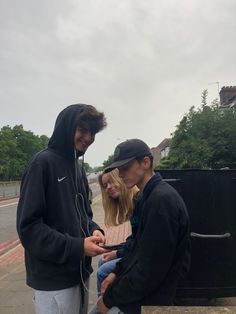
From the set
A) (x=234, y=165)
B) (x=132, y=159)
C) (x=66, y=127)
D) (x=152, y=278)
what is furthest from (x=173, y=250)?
(x=234, y=165)

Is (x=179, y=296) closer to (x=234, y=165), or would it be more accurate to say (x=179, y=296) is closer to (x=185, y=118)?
(x=234, y=165)

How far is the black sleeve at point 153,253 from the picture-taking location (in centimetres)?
208

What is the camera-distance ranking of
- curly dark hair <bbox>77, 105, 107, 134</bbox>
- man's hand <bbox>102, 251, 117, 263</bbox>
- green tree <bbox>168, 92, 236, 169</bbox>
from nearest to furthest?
curly dark hair <bbox>77, 105, 107, 134</bbox> < man's hand <bbox>102, 251, 117, 263</bbox> < green tree <bbox>168, 92, 236, 169</bbox>

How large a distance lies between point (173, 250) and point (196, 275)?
7.03 feet

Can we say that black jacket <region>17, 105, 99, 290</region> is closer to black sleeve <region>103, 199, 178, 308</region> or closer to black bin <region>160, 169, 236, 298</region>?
black sleeve <region>103, 199, 178, 308</region>

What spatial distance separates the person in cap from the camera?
2084mm

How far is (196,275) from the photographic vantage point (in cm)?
407

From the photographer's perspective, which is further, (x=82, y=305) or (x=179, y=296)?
(x=179, y=296)

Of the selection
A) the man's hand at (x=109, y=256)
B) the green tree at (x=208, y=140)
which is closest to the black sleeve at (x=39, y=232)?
the man's hand at (x=109, y=256)

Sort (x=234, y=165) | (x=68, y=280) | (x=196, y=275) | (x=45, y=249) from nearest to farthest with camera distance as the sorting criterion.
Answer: (x=45, y=249) < (x=68, y=280) < (x=196, y=275) < (x=234, y=165)

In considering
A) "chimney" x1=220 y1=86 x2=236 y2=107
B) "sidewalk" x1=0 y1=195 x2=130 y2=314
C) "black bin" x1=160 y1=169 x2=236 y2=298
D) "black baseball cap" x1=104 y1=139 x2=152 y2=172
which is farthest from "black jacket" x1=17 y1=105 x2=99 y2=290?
"chimney" x1=220 y1=86 x2=236 y2=107

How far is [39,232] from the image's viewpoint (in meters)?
2.06

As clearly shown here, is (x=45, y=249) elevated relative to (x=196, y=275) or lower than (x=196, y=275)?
elevated

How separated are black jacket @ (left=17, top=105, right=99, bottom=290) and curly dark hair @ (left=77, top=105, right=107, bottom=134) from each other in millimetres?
35
